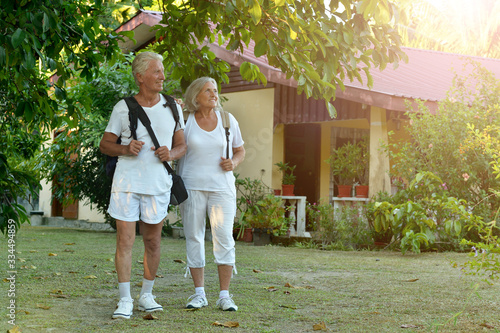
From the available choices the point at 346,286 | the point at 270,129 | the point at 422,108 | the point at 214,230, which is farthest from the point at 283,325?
the point at 270,129

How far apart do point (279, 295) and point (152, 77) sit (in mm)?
2112

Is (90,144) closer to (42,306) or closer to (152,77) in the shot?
(42,306)

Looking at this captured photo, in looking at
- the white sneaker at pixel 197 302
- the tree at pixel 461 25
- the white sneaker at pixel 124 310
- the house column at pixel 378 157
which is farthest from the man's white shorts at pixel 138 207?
the tree at pixel 461 25

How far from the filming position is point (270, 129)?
38.4 feet

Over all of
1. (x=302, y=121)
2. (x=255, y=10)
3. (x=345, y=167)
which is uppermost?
(x=302, y=121)

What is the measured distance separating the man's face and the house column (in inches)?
258

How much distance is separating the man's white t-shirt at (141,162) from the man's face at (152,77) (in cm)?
15

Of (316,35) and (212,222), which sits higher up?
(316,35)

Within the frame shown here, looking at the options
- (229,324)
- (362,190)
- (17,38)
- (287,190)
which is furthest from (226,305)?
(287,190)

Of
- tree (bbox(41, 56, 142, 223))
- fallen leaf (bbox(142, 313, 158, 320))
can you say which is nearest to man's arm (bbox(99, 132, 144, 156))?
fallen leaf (bbox(142, 313, 158, 320))

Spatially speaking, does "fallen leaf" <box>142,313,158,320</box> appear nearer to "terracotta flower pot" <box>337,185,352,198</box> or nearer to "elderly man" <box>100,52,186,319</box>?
"elderly man" <box>100,52,186,319</box>

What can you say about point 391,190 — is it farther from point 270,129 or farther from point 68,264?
point 68,264

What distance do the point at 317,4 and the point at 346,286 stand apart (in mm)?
2704

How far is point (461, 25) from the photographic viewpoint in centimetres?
3522
